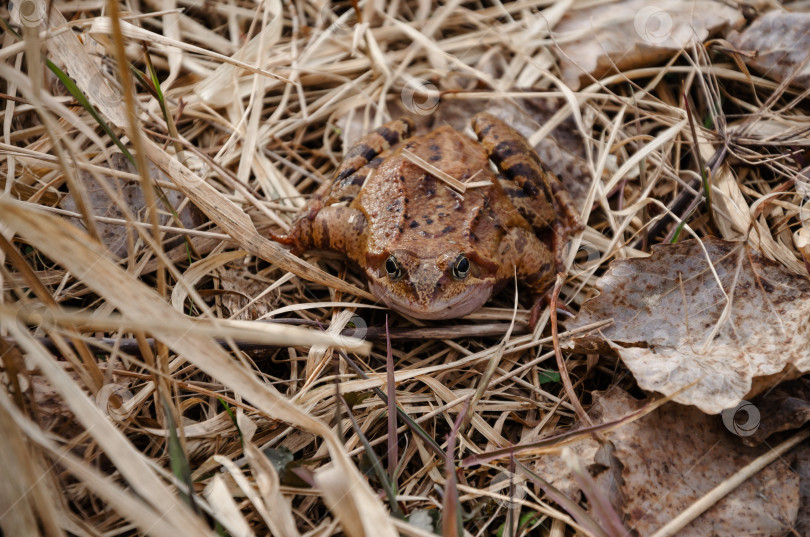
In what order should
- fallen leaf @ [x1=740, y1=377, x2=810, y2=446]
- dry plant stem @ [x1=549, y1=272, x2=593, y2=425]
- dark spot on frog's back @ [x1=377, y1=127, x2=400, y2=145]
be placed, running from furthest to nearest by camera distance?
dark spot on frog's back @ [x1=377, y1=127, x2=400, y2=145] → dry plant stem @ [x1=549, y1=272, x2=593, y2=425] → fallen leaf @ [x1=740, y1=377, x2=810, y2=446]

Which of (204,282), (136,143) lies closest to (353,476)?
(136,143)

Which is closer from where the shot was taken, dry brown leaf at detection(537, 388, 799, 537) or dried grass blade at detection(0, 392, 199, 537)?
dried grass blade at detection(0, 392, 199, 537)

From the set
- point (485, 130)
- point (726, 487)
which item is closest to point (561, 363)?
point (726, 487)

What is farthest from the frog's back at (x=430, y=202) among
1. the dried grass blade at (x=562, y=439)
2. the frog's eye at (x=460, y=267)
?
the dried grass blade at (x=562, y=439)

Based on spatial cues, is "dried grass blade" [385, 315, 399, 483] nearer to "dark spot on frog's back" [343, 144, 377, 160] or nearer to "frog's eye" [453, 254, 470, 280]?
"frog's eye" [453, 254, 470, 280]

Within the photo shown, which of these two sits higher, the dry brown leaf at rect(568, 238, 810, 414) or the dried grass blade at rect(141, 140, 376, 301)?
the dried grass blade at rect(141, 140, 376, 301)

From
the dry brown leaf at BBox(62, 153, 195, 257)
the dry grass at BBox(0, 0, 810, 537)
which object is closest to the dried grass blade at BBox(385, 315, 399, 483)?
the dry grass at BBox(0, 0, 810, 537)

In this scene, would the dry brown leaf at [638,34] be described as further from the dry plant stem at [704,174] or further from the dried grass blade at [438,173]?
the dried grass blade at [438,173]
